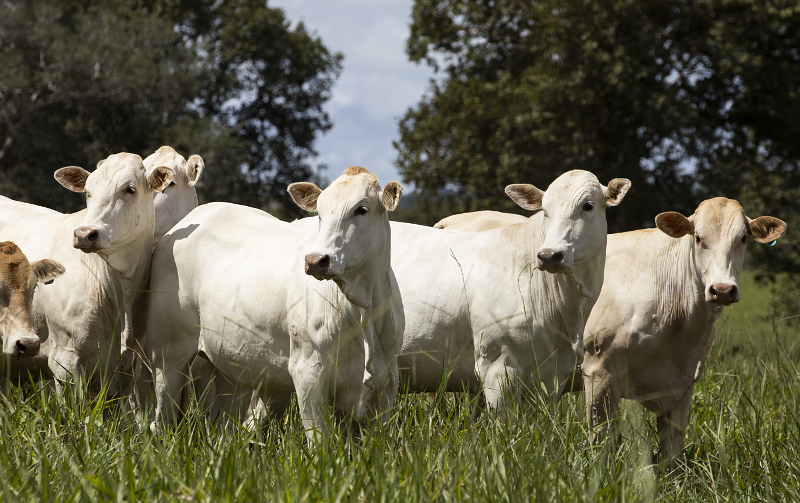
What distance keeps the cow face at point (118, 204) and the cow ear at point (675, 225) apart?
350cm

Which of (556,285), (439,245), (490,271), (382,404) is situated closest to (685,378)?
(556,285)

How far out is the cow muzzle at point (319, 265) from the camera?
381 cm

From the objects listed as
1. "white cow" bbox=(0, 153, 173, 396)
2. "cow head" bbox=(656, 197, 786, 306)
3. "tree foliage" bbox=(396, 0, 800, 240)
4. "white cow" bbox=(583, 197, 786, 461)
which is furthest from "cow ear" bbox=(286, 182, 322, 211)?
"tree foliage" bbox=(396, 0, 800, 240)

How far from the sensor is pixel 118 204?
4855 millimetres

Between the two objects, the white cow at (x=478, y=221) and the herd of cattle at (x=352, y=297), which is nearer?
the herd of cattle at (x=352, y=297)

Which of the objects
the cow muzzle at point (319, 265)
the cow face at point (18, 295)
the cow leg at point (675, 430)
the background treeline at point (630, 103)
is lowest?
the cow leg at point (675, 430)

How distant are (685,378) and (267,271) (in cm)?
312

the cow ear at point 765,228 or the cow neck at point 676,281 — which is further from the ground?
the cow ear at point 765,228

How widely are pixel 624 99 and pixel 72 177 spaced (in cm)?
1306

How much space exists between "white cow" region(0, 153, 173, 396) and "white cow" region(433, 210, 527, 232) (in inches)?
105

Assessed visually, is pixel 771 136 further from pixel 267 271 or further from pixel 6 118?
pixel 6 118

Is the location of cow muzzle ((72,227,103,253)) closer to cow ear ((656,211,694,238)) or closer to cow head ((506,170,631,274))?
cow head ((506,170,631,274))

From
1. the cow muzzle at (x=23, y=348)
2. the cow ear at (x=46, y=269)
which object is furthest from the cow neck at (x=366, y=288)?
the cow ear at (x=46, y=269)

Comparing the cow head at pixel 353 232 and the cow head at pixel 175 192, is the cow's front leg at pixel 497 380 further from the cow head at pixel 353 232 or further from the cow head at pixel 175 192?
the cow head at pixel 175 192
